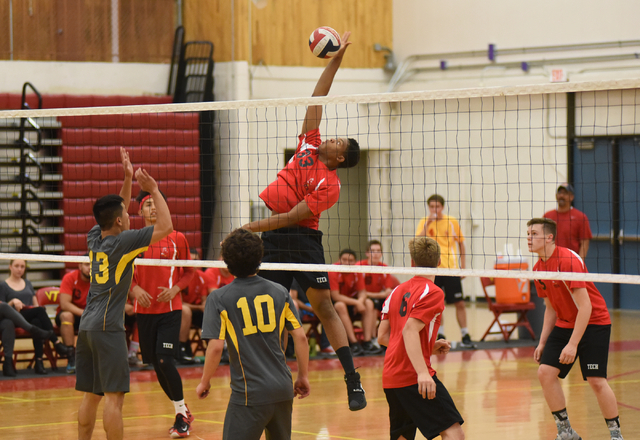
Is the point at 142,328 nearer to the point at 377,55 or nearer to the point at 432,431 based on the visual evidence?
the point at 432,431

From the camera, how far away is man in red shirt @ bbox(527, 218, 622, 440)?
5.16 metres

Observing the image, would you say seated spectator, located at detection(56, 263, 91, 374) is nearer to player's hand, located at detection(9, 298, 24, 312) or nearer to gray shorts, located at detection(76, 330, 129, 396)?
player's hand, located at detection(9, 298, 24, 312)

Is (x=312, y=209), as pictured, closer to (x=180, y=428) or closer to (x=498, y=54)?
(x=180, y=428)

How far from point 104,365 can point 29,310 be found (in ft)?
14.4

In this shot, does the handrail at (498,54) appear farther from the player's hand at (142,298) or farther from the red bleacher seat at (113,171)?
the player's hand at (142,298)

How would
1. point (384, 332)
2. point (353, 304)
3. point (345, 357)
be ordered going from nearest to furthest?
point (384, 332) < point (345, 357) < point (353, 304)

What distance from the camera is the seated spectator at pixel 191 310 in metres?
9.04

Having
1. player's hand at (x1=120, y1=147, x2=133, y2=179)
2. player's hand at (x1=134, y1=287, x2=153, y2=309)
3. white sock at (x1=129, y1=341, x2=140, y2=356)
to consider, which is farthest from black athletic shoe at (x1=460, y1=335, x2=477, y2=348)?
player's hand at (x1=120, y1=147, x2=133, y2=179)

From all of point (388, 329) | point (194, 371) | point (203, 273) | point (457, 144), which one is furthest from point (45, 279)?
point (388, 329)

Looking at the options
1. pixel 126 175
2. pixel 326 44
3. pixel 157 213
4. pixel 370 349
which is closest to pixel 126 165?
pixel 126 175

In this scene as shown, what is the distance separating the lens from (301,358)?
12.8 ft

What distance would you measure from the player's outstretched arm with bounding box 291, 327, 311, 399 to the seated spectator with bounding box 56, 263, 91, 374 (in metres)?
5.17

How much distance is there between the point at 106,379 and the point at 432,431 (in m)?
2.01

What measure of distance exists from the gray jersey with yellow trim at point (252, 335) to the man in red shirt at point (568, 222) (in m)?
6.92
